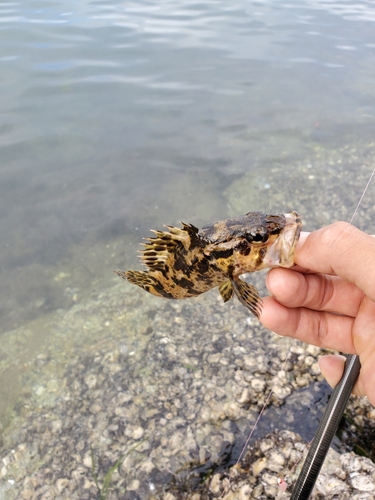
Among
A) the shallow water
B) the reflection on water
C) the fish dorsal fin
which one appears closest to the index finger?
the fish dorsal fin

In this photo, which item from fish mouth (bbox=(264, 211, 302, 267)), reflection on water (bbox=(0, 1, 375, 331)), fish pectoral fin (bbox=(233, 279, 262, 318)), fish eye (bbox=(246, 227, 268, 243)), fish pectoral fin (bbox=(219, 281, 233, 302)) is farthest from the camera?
reflection on water (bbox=(0, 1, 375, 331))

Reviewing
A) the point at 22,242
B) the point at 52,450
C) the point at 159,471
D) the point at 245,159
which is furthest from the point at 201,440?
the point at 245,159

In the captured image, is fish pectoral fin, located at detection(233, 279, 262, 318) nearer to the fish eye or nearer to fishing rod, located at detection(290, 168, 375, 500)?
the fish eye

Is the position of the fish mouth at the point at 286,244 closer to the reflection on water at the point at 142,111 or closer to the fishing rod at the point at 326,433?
the fishing rod at the point at 326,433

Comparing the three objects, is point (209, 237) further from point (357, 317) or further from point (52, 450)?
point (52, 450)

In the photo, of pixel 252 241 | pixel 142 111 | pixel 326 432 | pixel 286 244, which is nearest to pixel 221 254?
pixel 252 241

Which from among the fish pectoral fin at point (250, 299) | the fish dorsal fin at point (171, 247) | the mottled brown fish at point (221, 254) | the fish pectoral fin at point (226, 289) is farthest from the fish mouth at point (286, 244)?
the fish pectoral fin at point (226, 289)

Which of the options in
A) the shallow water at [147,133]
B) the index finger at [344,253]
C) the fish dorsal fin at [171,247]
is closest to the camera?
the index finger at [344,253]
